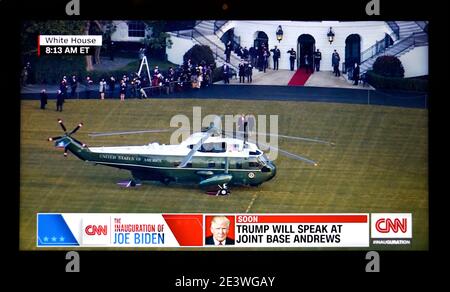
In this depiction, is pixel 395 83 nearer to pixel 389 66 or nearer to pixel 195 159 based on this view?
pixel 389 66

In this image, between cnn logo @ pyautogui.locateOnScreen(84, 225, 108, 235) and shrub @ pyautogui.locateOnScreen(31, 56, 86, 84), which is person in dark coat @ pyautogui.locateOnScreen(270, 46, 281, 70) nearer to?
shrub @ pyautogui.locateOnScreen(31, 56, 86, 84)

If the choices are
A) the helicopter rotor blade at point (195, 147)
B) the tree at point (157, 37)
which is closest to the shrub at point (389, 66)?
the helicopter rotor blade at point (195, 147)

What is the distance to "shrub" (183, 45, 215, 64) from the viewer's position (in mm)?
17766

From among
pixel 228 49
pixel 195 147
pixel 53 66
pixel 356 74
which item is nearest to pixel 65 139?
pixel 53 66

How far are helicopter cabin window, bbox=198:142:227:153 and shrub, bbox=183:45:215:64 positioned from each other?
898 mm

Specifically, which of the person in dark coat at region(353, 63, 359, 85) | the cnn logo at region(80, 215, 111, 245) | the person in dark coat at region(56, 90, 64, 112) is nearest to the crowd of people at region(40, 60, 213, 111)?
the person in dark coat at region(56, 90, 64, 112)

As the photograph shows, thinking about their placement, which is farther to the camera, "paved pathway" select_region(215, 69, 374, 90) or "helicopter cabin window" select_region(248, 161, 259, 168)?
"paved pathway" select_region(215, 69, 374, 90)

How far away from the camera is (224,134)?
1770 cm

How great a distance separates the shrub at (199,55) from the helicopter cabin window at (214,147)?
90 centimetres

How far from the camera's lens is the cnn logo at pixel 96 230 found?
17.4 metres

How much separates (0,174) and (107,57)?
5.58 ft

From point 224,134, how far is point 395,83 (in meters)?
1.92

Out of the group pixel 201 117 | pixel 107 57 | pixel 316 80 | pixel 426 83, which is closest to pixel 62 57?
pixel 107 57
